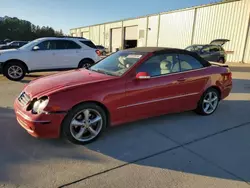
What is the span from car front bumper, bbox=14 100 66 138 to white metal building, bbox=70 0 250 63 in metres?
20.7

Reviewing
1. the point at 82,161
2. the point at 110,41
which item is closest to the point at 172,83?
the point at 82,161

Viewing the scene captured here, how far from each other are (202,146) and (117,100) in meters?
1.53

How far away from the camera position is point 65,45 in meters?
8.93

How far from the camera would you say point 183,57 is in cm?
439

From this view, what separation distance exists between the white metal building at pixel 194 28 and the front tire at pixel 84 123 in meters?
20.1

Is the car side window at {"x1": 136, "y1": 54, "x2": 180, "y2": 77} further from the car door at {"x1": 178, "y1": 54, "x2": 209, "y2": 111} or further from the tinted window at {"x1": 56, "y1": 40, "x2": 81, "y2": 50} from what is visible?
the tinted window at {"x1": 56, "y1": 40, "x2": 81, "y2": 50}

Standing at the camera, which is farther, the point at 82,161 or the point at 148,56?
the point at 148,56

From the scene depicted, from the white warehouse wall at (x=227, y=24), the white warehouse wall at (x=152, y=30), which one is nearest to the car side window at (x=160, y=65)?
the white warehouse wall at (x=227, y=24)

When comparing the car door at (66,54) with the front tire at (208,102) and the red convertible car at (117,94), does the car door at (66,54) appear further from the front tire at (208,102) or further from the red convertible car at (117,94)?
the front tire at (208,102)

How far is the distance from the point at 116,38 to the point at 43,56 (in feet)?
103

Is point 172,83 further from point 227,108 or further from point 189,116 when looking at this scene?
point 227,108

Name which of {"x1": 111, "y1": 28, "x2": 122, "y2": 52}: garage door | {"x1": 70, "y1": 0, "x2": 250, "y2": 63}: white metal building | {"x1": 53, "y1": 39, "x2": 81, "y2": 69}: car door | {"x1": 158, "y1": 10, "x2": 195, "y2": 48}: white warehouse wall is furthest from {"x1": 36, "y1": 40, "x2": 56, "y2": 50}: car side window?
{"x1": 111, "y1": 28, "x2": 122, "y2": 52}: garage door

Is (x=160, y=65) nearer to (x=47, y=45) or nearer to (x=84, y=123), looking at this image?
(x=84, y=123)

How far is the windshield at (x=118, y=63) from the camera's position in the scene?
376 cm
